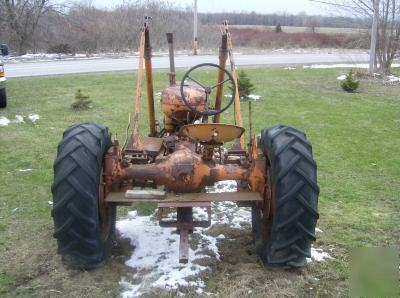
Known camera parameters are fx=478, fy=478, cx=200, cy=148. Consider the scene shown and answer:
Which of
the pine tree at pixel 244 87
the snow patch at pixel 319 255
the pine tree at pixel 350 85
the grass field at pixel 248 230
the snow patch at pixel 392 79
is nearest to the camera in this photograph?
the grass field at pixel 248 230

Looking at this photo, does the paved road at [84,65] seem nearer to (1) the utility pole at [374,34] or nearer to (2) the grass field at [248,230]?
(2) the grass field at [248,230]

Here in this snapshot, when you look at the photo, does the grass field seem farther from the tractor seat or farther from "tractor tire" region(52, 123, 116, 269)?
the tractor seat

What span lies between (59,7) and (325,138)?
26327mm

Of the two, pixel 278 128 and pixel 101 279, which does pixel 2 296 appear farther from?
pixel 278 128

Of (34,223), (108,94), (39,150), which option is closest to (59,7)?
(108,94)

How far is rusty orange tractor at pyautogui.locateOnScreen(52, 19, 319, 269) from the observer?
11.5 ft

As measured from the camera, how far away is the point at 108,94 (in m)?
12.9

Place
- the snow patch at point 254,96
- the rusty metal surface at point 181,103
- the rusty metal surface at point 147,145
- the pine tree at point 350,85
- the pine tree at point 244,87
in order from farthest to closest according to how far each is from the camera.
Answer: the pine tree at point 350,85
the snow patch at point 254,96
the pine tree at point 244,87
the rusty metal surface at point 181,103
the rusty metal surface at point 147,145

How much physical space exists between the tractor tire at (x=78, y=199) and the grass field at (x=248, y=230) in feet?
0.83

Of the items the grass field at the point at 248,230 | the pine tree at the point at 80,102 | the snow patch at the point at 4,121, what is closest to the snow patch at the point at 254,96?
the grass field at the point at 248,230

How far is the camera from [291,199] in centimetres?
350

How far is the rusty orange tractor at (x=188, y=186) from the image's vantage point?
350 cm

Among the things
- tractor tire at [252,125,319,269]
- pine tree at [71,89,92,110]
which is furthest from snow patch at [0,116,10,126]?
tractor tire at [252,125,319,269]

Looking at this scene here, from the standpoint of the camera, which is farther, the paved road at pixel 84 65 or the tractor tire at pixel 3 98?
the paved road at pixel 84 65
